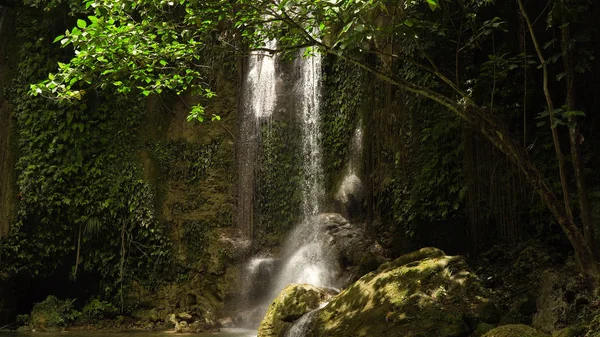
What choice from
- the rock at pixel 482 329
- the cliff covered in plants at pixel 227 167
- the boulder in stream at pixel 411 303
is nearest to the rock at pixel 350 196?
the cliff covered in plants at pixel 227 167

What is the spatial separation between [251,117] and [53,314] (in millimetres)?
5845

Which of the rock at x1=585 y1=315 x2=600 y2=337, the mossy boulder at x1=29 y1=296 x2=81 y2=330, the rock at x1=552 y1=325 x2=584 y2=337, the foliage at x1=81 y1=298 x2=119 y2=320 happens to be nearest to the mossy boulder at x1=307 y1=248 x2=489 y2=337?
the rock at x1=552 y1=325 x2=584 y2=337

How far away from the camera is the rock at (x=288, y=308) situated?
811 cm

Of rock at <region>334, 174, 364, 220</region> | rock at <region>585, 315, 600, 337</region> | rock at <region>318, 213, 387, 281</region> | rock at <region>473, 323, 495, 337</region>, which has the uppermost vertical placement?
rock at <region>334, 174, 364, 220</region>

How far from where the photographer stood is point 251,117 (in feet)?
44.2

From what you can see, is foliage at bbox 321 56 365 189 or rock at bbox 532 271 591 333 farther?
foliage at bbox 321 56 365 189

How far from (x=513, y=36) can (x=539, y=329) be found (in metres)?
4.60

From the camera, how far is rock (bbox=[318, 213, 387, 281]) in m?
9.66

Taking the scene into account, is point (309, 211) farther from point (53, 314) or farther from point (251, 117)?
point (53, 314)

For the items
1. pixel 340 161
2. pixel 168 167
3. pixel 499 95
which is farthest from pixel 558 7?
pixel 168 167

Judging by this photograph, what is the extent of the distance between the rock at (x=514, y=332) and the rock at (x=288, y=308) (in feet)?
9.77

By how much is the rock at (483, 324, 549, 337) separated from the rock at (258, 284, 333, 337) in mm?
2978

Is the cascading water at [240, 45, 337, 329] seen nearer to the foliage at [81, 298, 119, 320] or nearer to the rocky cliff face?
the foliage at [81, 298, 119, 320]

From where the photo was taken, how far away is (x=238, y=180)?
43.2 feet
